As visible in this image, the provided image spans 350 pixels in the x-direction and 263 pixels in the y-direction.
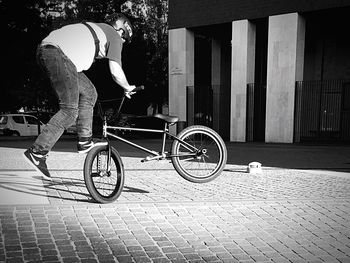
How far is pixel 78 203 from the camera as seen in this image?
458cm

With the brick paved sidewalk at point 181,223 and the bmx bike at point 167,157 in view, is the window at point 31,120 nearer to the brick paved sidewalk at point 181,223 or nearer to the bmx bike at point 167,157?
the brick paved sidewalk at point 181,223

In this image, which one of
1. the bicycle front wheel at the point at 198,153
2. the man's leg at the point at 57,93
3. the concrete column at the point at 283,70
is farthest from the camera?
the concrete column at the point at 283,70

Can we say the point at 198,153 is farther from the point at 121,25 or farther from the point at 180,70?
the point at 180,70

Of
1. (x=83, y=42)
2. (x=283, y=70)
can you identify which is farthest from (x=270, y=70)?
(x=83, y=42)

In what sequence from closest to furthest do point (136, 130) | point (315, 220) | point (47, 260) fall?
point (47, 260) < point (315, 220) < point (136, 130)

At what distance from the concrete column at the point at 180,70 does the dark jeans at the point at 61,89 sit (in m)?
16.0

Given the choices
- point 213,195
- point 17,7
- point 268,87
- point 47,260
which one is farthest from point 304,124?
point 17,7

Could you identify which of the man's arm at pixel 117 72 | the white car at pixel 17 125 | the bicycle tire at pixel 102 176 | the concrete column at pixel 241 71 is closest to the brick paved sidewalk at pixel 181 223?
the bicycle tire at pixel 102 176

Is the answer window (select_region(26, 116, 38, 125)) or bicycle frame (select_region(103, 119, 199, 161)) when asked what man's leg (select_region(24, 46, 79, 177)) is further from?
window (select_region(26, 116, 38, 125))

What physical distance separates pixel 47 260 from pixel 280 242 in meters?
1.94

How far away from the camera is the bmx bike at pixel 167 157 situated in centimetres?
466

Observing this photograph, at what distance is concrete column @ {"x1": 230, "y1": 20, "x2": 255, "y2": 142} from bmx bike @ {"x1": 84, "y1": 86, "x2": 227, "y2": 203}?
43.4ft

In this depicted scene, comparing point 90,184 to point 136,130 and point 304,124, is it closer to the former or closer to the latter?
point 136,130

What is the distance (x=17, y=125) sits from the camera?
25.1m
